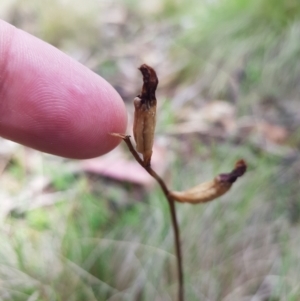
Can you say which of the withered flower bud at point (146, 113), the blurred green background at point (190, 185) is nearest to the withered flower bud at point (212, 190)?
the withered flower bud at point (146, 113)

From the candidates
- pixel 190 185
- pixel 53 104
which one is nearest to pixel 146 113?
pixel 53 104

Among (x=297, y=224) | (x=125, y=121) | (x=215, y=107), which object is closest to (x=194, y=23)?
(x=215, y=107)

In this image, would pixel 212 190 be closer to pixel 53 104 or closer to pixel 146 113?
pixel 146 113

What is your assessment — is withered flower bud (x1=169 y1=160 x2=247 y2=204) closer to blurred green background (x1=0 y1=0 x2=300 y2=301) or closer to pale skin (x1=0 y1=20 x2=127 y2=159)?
pale skin (x1=0 y1=20 x2=127 y2=159)

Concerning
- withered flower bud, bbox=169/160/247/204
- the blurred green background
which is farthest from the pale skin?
the blurred green background

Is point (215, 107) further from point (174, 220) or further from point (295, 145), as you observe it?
point (174, 220)
